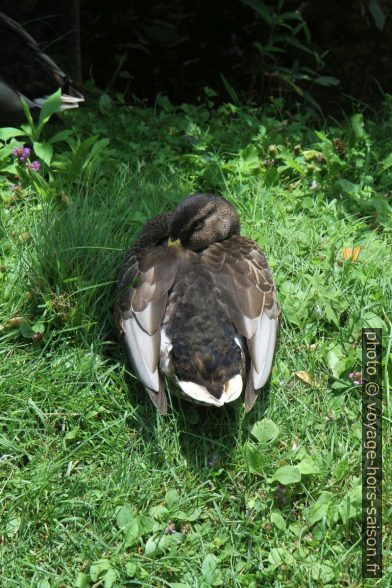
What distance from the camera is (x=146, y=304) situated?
390 cm

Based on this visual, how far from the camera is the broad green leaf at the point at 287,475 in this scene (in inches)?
137

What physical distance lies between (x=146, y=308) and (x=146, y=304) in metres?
0.02

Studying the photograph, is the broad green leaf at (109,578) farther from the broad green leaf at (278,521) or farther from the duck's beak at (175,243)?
the duck's beak at (175,243)

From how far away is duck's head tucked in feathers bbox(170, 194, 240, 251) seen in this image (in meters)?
4.32

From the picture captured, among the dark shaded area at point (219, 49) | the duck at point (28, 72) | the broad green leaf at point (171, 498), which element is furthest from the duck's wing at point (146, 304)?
the dark shaded area at point (219, 49)

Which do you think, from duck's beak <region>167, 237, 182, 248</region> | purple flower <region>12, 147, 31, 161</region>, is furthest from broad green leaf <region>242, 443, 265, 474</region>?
purple flower <region>12, 147, 31, 161</region>

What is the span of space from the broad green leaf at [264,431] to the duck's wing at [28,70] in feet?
9.83

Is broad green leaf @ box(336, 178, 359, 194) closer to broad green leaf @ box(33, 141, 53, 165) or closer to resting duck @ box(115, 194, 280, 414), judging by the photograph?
resting duck @ box(115, 194, 280, 414)

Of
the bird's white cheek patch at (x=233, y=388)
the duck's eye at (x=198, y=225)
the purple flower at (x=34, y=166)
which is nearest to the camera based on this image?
the bird's white cheek patch at (x=233, y=388)

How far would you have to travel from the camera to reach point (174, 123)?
6.17 metres

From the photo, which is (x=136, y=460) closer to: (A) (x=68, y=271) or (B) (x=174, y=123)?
(A) (x=68, y=271)

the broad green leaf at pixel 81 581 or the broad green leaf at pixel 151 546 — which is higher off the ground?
the broad green leaf at pixel 81 581

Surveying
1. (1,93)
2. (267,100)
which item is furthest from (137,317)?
(267,100)

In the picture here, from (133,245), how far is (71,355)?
27.7 inches
